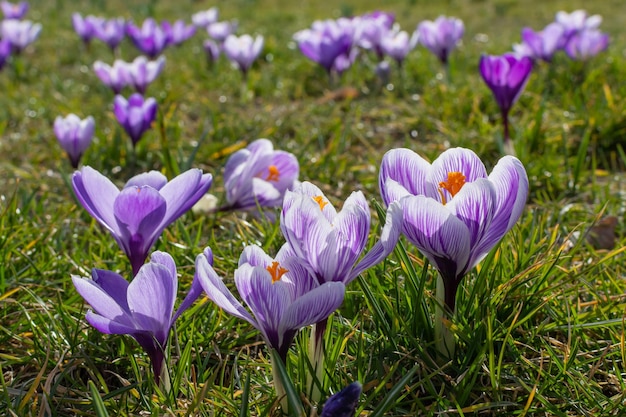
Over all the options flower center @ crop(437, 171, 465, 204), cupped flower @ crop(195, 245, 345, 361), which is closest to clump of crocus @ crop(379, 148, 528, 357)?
flower center @ crop(437, 171, 465, 204)

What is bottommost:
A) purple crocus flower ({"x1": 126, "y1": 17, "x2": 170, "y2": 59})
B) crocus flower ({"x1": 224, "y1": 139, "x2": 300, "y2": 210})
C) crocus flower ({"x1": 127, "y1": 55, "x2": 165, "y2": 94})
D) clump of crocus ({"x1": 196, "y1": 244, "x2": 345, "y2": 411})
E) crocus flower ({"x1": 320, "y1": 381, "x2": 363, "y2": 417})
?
purple crocus flower ({"x1": 126, "y1": 17, "x2": 170, "y2": 59})

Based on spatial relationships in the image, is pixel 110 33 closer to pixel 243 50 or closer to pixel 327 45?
pixel 243 50

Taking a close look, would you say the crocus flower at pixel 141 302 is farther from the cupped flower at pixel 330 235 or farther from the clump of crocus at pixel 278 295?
the cupped flower at pixel 330 235

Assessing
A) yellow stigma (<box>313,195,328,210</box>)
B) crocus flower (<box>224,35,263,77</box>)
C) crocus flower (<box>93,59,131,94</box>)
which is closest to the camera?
yellow stigma (<box>313,195,328,210</box>)

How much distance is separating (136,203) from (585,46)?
3515mm

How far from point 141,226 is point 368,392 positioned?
66cm

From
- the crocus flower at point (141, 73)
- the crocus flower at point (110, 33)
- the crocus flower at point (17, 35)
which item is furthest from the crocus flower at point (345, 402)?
the crocus flower at point (17, 35)

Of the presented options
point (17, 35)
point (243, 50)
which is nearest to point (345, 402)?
point (243, 50)

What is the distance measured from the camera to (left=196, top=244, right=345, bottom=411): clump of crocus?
1.26 m

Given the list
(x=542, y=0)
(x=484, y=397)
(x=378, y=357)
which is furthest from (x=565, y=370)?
(x=542, y=0)

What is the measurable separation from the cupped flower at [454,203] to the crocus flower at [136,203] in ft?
1.61

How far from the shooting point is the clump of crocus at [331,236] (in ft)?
4.31

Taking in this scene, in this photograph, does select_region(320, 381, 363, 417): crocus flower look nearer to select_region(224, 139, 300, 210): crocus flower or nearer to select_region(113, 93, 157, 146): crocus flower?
select_region(224, 139, 300, 210): crocus flower

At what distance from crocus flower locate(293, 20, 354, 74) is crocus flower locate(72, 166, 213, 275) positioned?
9.45ft
